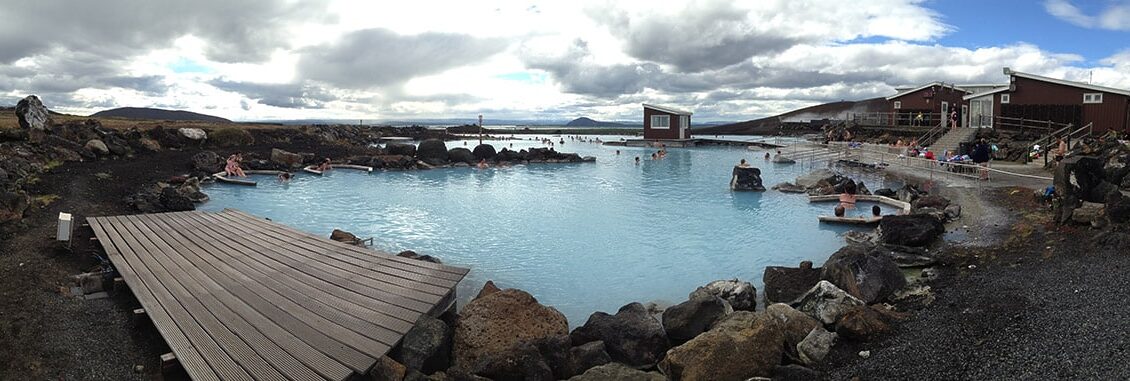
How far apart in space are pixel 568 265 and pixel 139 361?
8.34 metres

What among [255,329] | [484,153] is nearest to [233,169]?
[484,153]

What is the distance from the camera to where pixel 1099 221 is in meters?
10.2

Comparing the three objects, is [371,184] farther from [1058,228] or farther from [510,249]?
[1058,228]

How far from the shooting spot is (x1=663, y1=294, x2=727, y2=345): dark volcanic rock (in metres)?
7.87

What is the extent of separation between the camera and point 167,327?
659cm

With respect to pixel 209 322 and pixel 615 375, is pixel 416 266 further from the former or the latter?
pixel 615 375

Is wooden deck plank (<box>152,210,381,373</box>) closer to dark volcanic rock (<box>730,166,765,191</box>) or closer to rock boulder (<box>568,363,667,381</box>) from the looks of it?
rock boulder (<box>568,363,667,381</box>)

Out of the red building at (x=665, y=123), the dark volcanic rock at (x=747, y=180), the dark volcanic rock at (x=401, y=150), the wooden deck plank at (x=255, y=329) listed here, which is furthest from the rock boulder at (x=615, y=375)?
the red building at (x=665, y=123)

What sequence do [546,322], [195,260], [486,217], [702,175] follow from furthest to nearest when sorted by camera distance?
1. [702,175]
2. [486,217]
3. [195,260]
4. [546,322]

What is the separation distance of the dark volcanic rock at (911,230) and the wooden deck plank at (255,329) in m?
Result: 11.3

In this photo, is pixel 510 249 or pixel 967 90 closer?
pixel 510 249

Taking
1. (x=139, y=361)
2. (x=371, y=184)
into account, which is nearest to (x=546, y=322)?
(x=139, y=361)

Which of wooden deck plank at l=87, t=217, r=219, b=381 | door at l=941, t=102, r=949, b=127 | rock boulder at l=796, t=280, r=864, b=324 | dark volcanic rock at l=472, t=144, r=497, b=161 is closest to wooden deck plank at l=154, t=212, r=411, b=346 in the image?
wooden deck plank at l=87, t=217, r=219, b=381

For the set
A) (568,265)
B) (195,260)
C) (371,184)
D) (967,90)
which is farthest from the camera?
(967,90)
